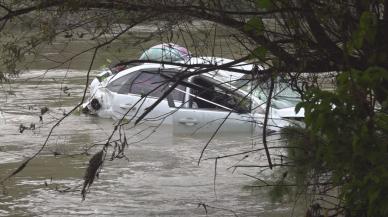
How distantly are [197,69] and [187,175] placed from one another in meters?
5.65

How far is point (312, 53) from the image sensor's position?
4.73m

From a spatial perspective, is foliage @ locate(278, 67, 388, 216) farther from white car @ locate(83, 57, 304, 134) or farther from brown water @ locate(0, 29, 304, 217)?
white car @ locate(83, 57, 304, 134)

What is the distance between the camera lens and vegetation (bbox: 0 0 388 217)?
3742 millimetres

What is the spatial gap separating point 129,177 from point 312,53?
6309 millimetres

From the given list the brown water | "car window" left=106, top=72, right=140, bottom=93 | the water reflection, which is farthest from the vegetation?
"car window" left=106, top=72, right=140, bottom=93

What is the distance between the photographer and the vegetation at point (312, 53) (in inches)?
147

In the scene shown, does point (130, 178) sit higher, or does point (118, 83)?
point (118, 83)

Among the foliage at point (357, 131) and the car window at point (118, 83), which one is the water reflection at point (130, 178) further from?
the foliage at point (357, 131)

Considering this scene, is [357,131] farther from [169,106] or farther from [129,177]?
[169,106]

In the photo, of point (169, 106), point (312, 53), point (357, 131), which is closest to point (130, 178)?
point (169, 106)

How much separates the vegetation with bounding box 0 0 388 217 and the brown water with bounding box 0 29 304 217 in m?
1.33

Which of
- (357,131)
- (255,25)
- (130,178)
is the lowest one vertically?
(130,178)

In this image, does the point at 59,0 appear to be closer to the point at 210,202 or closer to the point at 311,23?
the point at 311,23

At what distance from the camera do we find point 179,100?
12891 mm
